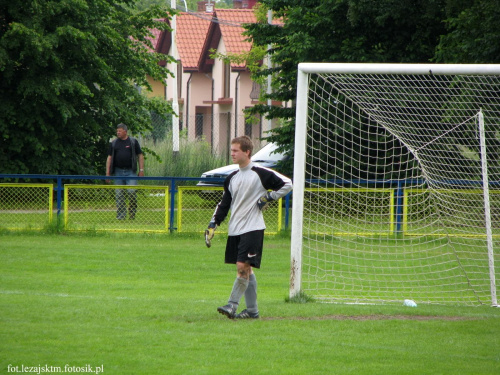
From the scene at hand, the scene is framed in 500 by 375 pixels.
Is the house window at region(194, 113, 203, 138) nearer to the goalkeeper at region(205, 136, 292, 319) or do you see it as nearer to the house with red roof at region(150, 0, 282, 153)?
the house with red roof at region(150, 0, 282, 153)

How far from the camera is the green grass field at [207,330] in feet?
19.2

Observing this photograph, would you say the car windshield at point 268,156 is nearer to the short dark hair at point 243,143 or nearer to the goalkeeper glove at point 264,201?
the short dark hair at point 243,143

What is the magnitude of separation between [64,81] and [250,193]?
46.3ft

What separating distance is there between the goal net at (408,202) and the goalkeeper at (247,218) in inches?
43.1

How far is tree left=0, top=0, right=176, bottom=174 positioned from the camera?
2011 cm

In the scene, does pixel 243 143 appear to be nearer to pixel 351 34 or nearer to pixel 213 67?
pixel 351 34

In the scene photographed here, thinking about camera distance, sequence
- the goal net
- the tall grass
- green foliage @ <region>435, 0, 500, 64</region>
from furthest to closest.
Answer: the tall grass
green foliage @ <region>435, 0, 500, 64</region>
the goal net

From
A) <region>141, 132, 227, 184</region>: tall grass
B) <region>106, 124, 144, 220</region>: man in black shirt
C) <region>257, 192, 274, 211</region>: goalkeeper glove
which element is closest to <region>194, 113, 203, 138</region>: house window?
<region>141, 132, 227, 184</region>: tall grass

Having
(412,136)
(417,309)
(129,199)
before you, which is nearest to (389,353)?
(417,309)

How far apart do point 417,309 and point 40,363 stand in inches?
180

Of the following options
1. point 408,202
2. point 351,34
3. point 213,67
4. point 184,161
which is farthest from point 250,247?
point 213,67

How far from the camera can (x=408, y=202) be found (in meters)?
15.7

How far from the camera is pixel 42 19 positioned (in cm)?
2027

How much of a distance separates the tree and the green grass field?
32.9 feet
